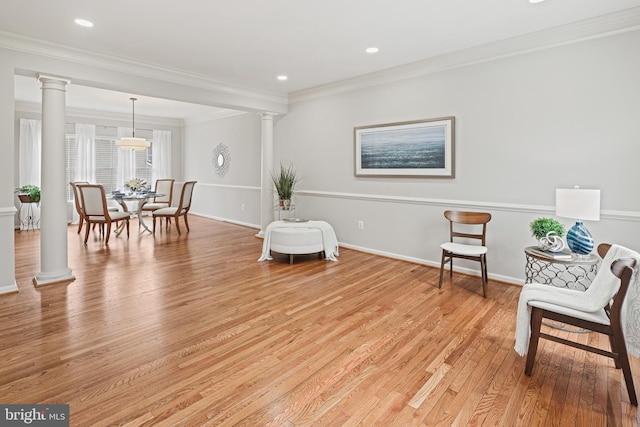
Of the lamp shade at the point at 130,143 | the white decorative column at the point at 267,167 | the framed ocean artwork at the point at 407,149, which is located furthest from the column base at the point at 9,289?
the framed ocean artwork at the point at 407,149

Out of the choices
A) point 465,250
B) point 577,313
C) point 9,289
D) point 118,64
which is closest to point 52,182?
point 9,289

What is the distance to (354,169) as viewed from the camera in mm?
5309

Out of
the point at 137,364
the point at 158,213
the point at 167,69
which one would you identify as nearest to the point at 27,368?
the point at 137,364

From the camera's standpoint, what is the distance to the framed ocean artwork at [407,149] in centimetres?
427

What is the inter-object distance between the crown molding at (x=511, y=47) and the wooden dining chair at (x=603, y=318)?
223 centimetres

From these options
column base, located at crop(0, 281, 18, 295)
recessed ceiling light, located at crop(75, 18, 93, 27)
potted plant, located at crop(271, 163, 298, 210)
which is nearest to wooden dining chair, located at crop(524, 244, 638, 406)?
potted plant, located at crop(271, 163, 298, 210)

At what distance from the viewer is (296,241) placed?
469cm

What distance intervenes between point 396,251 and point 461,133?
70.3 inches

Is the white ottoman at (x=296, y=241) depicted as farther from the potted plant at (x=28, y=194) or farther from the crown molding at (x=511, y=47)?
the potted plant at (x=28, y=194)

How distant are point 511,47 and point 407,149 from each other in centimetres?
158

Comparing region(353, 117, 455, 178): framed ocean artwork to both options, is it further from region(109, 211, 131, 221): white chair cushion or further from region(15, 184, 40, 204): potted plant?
region(15, 184, 40, 204): potted plant

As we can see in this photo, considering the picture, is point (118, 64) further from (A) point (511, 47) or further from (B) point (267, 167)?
(A) point (511, 47)

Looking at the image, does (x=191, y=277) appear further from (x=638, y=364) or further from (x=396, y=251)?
(x=638, y=364)

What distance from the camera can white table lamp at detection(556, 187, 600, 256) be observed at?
2754 mm
